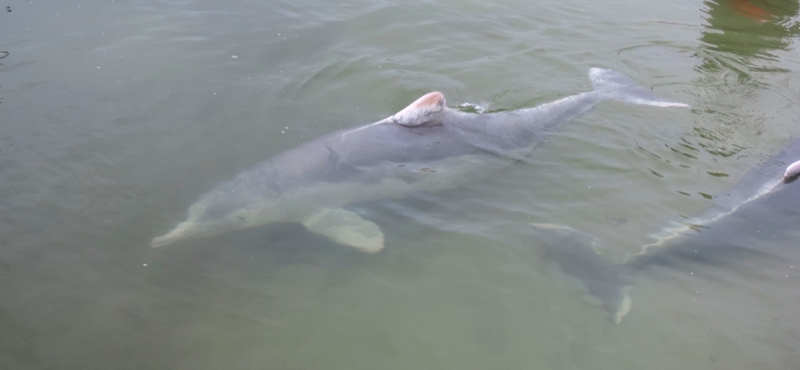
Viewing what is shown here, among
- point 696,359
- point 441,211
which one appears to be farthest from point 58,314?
point 696,359

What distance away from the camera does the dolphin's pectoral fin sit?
18.8ft

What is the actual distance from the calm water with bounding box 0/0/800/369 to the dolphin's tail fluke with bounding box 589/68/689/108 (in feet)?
0.69

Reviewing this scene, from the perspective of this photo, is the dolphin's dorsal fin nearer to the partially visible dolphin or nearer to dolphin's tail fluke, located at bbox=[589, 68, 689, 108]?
the partially visible dolphin

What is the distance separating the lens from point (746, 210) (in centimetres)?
670

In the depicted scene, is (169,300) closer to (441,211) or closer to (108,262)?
(108,262)

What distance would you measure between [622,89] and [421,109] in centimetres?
406

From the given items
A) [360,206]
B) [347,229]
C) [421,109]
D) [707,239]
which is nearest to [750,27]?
[707,239]

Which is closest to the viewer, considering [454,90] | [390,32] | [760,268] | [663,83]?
[760,268]

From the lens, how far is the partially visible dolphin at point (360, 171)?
6.02 meters

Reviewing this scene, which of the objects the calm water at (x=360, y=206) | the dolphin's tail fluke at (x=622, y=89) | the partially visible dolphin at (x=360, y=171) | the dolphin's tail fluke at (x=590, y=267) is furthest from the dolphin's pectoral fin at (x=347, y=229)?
the dolphin's tail fluke at (x=622, y=89)

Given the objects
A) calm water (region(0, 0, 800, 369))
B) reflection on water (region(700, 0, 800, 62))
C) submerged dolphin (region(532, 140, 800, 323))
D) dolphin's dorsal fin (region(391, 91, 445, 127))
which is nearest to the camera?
calm water (region(0, 0, 800, 369))

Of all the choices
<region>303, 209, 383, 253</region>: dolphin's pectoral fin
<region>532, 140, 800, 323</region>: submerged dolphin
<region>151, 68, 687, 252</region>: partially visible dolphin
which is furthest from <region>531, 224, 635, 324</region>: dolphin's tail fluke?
→ <region>303, 209, 383, 253</region>: dolphin's pectoral fin

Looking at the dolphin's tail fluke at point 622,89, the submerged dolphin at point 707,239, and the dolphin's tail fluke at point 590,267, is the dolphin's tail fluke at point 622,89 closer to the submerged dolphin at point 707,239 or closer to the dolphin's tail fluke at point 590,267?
the submerged dolphin at point 707,239

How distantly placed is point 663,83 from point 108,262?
897 cm
